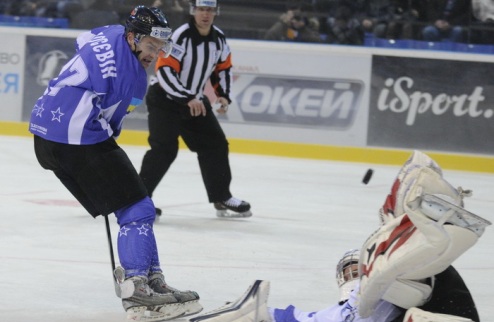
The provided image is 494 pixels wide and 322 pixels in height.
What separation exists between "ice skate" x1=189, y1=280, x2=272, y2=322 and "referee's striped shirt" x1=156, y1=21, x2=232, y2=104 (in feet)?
9.36

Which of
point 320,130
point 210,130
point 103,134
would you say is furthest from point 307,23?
point 103,134

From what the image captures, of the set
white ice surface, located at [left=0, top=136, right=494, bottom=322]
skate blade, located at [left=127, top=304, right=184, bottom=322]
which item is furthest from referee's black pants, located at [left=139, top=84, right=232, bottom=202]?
skate blade, located at [left=127, top=304, right=184, bottom=322]

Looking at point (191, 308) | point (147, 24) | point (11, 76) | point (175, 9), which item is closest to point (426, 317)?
point (191, 308)

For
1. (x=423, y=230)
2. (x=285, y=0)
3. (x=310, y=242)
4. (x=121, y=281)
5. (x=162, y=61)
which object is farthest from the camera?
(x=285, y=0)

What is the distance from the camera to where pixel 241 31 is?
9.96 metres

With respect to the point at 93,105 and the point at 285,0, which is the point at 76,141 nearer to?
the point at 93,105

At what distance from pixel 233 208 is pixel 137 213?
2.56 meters

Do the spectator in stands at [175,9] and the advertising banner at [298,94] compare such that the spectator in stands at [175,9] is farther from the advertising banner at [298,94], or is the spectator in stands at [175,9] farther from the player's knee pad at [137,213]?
the player's knee pad at [137,213]

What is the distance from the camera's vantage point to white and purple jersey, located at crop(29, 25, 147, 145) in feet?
12.3

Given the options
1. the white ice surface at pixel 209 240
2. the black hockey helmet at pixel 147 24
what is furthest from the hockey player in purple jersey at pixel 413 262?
the black hockey helmet at pixel 147 24

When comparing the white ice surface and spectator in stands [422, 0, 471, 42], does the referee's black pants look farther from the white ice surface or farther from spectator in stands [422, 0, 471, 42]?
spectator in stands [422, 0, 471, 42]

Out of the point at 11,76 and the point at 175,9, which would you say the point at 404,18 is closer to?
the point at 175,9

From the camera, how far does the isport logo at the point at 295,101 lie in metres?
9.49

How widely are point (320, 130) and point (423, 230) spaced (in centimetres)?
679
